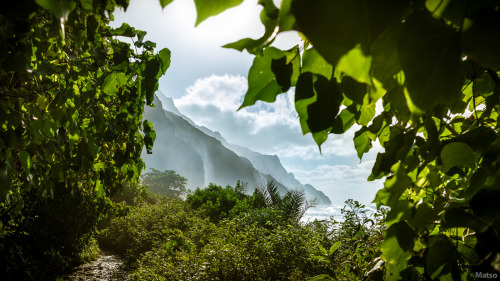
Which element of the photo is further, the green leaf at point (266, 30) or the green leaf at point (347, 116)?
the green leaf at point (347, 116)

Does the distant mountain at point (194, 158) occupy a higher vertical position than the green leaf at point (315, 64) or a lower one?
higher

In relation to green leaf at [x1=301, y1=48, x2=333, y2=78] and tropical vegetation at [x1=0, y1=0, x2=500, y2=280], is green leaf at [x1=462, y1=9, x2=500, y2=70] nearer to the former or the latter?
tropical vegetation at [x1=0, y1=0, x2=500, y2=280]

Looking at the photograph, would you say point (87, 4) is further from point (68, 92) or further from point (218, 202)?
point (218, 202)

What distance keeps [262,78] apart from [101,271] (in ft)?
29.5

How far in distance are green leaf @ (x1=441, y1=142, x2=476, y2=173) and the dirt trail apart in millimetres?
8223

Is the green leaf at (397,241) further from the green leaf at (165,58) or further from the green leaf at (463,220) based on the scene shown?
the green leaf at (165,58)

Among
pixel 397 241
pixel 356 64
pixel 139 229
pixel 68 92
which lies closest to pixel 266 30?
pixel 356 64

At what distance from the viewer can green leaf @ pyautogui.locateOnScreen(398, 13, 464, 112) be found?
254mm

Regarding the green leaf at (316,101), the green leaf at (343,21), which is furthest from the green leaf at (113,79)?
the green leaf at (343,21)

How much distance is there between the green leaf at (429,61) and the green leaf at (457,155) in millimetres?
236

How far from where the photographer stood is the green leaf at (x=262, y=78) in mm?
496

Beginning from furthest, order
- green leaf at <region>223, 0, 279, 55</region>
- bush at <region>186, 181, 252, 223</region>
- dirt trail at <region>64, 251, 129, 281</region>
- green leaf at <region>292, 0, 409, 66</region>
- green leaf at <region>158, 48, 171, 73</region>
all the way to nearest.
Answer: bush at <region>186, 181, 252, 223</region> → dirt trail at <region>64, 251, 129, 281</region> → green leaf at <region>158, 48, 171, 73</region> → green leaf at <region>223, 0, 279, 55</region> → green leaf at <region>292, 0, 409, 66</region>

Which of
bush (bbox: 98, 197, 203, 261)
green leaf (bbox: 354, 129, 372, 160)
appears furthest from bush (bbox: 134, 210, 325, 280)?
green leaf (bbox: 354, 129, 372, 160)

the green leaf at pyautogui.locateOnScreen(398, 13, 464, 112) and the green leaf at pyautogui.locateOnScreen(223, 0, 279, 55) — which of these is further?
the green leaf at pyautogui.locateOnScreen(223, 0, 279, 55)
